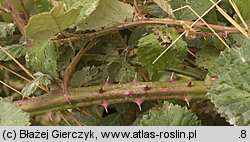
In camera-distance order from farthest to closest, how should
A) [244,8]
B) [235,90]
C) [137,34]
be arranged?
[137,34], [244,8], [235,90]

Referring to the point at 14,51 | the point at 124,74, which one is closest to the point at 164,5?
the point at 124,74

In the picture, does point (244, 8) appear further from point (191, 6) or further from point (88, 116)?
point (88, 116)

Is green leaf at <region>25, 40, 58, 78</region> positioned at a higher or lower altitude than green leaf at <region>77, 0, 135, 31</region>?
lower

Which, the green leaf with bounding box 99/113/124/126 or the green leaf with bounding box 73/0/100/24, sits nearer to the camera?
the green leaf with bounding box 73/0/100/24

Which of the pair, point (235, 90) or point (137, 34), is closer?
point (235, 90)

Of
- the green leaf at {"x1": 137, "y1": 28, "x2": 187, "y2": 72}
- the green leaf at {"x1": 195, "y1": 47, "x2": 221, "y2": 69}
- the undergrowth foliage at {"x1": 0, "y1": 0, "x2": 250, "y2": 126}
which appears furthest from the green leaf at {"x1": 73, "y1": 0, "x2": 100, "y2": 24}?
the green leaf at {"x1": 195, "y1": 47, "x2": 221, "y2": 69}

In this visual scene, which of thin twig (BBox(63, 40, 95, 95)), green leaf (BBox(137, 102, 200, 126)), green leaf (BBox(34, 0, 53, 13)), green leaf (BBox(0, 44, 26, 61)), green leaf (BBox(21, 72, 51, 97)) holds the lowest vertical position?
green leaf (BBox(137, 102, 200, 126))

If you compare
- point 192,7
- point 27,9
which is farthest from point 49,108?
point 192,7

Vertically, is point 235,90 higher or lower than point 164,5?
lower

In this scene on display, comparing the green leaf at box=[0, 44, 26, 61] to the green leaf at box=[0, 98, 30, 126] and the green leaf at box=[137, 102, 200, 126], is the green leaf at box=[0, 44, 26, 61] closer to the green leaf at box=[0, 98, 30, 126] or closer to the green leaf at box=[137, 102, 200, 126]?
the green leaf at box=[0, 98, 30, 126]
